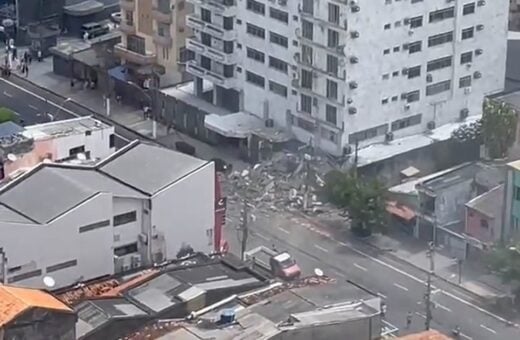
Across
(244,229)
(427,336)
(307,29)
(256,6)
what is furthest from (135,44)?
(427,336)

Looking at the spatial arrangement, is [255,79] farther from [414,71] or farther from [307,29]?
[414,71]

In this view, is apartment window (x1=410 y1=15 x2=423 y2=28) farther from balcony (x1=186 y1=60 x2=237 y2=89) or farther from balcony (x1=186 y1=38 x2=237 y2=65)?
balcony (x1=186 y1=60 x2=237 y2=89)

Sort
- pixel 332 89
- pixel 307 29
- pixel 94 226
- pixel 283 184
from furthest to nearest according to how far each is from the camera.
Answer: pixel 307 29
pixel 332 89
pixel 283 184
pixel 94 226

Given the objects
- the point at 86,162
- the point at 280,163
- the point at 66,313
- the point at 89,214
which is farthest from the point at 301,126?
the point at 66,313

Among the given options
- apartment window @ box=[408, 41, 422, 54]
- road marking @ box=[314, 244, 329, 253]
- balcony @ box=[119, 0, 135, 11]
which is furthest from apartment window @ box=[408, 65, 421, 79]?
balcony @ box=[119, 0, 135, 11]

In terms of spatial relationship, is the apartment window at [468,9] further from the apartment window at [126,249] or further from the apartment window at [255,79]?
the apartment window at [126,249]
